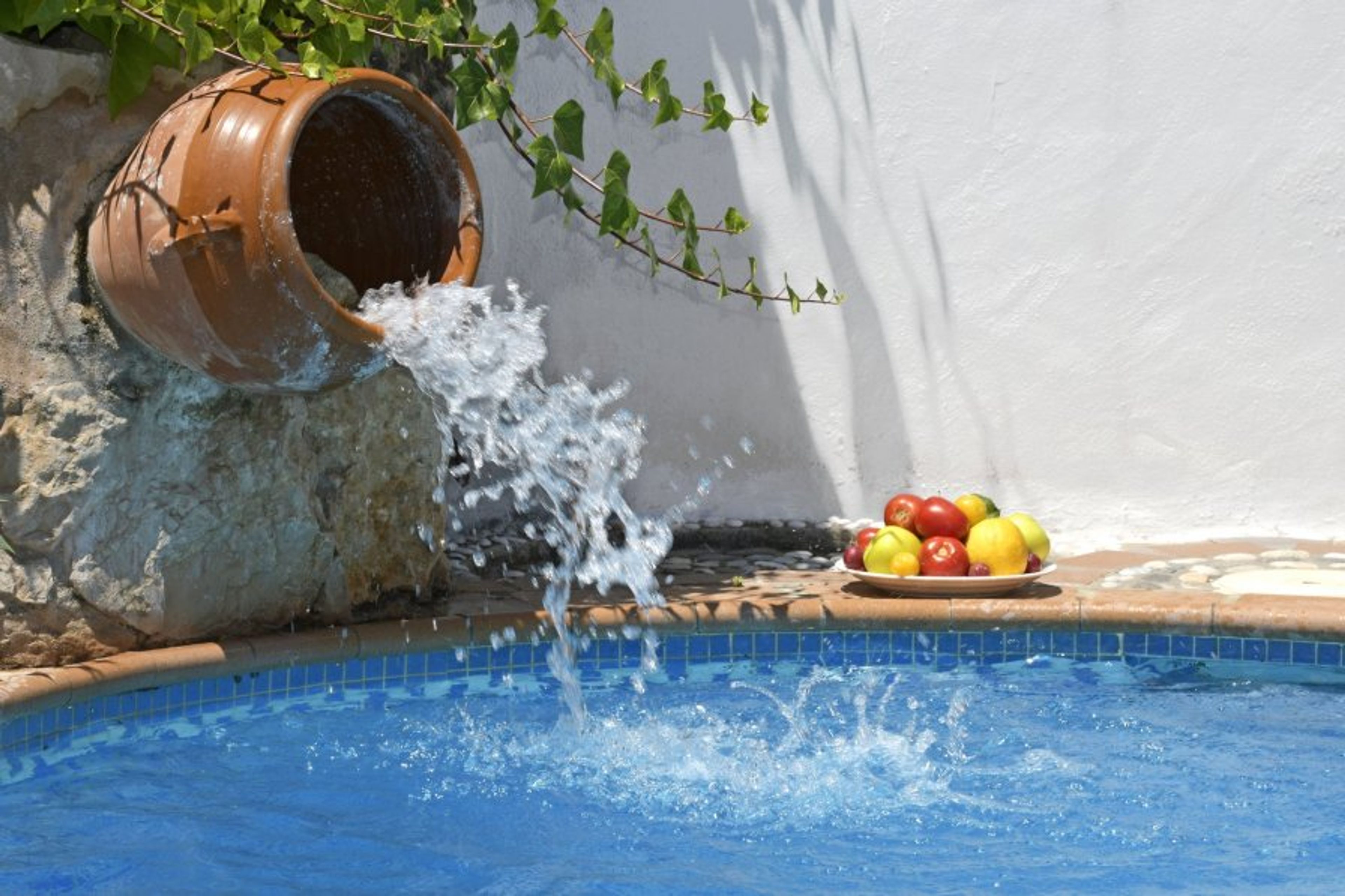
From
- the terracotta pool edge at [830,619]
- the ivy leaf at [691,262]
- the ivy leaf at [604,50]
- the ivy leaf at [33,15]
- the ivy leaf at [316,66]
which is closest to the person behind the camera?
the ivy leaf at [33,15]

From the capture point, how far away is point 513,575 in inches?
200

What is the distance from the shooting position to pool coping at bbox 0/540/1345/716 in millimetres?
4008

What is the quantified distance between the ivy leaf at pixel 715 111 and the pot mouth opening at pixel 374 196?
888mm

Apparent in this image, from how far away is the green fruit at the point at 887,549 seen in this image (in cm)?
473

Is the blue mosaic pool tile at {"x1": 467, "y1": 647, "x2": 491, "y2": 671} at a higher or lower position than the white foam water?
lower

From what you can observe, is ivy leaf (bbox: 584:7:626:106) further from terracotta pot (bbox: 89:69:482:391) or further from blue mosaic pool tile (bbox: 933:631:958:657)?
blue mosaic pool tile (bbox: 933:631:958:657)

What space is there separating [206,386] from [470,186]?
0.76 metres

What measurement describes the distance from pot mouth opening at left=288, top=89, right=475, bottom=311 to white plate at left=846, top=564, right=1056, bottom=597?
1.41 metres

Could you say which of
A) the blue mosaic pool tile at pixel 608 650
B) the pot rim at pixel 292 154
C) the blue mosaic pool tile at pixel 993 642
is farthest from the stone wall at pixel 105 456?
the blue mosaic pool tile at pixel 993 642

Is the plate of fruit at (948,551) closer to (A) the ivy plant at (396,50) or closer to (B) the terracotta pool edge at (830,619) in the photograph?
(B) the terracotta pool edge at (830,619)

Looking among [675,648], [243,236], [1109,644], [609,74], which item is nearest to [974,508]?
[1109,644]

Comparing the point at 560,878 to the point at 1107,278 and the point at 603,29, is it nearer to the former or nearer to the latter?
the point at 603,29

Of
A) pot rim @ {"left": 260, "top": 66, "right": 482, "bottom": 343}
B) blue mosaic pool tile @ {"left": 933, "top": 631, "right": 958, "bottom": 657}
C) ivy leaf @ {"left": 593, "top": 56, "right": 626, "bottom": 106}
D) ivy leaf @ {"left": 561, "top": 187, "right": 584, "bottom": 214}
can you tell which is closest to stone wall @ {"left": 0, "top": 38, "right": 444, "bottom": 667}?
pot rim @ {"left": 260, "top": 66, "right": 482, "bottom": 343}

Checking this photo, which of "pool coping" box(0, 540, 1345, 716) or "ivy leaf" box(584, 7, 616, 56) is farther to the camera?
"ivy leaf" box(584, 7, 616, 56)
